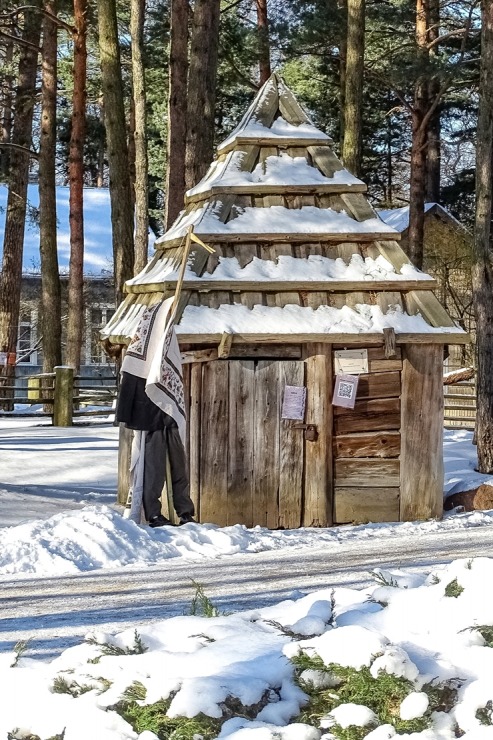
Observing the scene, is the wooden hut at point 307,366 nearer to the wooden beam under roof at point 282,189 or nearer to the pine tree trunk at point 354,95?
the wooden beam under roof at point 282,189

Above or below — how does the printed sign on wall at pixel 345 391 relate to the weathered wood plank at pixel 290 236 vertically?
below

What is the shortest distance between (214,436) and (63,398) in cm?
1237

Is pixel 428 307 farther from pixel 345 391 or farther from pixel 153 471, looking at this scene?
pixel 153 471

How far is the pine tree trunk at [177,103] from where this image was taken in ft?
60.5

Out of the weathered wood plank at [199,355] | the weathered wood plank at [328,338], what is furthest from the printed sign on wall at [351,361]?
the weathered wood plank at [199,355]

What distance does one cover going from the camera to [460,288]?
3309 centimetres

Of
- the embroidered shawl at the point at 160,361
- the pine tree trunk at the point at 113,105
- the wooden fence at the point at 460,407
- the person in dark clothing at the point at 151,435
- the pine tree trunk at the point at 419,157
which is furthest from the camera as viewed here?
the pine tree trunk at the point at 419,157

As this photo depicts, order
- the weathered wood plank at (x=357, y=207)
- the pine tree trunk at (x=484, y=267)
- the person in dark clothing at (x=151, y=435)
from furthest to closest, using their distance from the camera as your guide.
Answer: the pine tree trunk at (x=484, y=267), the weathered wood plank at (x=357, y=207), the person in dark clothing at (x=151, y=435)

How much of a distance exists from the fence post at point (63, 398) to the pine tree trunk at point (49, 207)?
2361 millimetres

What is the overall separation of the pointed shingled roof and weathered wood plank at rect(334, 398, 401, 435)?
695 millimetres

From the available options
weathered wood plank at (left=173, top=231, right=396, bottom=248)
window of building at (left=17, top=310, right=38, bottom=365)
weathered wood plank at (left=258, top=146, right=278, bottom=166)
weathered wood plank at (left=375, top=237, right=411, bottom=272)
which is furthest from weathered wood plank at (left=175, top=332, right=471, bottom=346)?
window of building at (left=17, top=310, right=38, bottom=365)

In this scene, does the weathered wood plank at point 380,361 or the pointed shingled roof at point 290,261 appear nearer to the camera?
the pointed shingled roof at point 290,261

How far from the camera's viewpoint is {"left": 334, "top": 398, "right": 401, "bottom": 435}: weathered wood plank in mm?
11484

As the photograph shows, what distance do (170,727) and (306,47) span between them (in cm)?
2778
